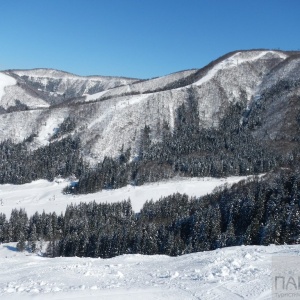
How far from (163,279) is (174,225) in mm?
84222

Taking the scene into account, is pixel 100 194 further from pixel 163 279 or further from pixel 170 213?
pixel 163 279

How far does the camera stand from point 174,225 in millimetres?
114125

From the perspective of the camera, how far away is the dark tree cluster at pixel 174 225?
288ft

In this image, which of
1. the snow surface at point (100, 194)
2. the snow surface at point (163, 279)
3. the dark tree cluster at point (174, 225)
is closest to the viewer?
the snow surface at point (163, 279)

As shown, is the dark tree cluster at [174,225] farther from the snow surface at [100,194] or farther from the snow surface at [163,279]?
the snow surface at [163,279]

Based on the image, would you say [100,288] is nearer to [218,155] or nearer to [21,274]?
[21,274]

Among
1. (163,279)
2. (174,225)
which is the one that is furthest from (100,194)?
(163,279)

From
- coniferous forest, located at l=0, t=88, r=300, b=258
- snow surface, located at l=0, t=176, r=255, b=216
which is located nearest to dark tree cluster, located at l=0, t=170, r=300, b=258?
coniferous forest, located at l=0, t=88, r=300, b=258

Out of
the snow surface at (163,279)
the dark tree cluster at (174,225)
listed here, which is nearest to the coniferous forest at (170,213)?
the dark tree cluster at (174,225)

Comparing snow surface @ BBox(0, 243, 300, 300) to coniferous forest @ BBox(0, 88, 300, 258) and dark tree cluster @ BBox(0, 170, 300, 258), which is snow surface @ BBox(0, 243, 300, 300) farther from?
coniferous forest @ BBox(0, 88, 300, 258)

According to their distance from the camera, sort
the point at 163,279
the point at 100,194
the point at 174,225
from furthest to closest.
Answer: the point at 100,194 < the point at 174,225 < the point at 163,279

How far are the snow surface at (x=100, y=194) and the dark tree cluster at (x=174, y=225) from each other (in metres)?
16.7

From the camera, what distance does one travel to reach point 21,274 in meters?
38.6

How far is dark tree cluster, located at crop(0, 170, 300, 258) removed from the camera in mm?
87750
